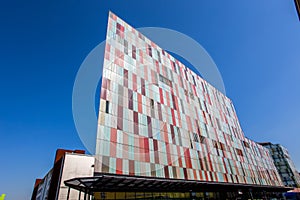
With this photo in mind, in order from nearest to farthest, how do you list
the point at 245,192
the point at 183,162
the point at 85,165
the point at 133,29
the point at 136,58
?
the point at 85,165
the point at 183,162
the point at 136,58
the point at 133,29
the point at 245,192

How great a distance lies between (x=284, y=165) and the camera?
84.8 meters

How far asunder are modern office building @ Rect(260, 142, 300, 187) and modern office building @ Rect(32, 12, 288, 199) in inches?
2050

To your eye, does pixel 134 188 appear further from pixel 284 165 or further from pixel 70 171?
pixel 284 165

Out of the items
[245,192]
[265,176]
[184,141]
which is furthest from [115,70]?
[265,176]

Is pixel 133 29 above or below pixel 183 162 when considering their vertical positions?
above

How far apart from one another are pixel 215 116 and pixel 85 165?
34.1 m

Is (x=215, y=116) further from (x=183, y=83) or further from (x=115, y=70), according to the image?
(x=115, y=70)

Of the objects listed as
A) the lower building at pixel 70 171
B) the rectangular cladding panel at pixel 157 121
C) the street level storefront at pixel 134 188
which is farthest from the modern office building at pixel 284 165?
the lower building at pixel 70 171

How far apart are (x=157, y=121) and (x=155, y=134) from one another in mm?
2434

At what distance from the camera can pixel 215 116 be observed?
4509cm

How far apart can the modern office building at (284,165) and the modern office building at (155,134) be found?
52060 mm

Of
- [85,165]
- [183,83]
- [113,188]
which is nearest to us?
[113,188]

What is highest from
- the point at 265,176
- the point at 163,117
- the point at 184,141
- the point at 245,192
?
the point at 163,117

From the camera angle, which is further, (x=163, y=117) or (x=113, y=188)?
(x=163, y=117)
